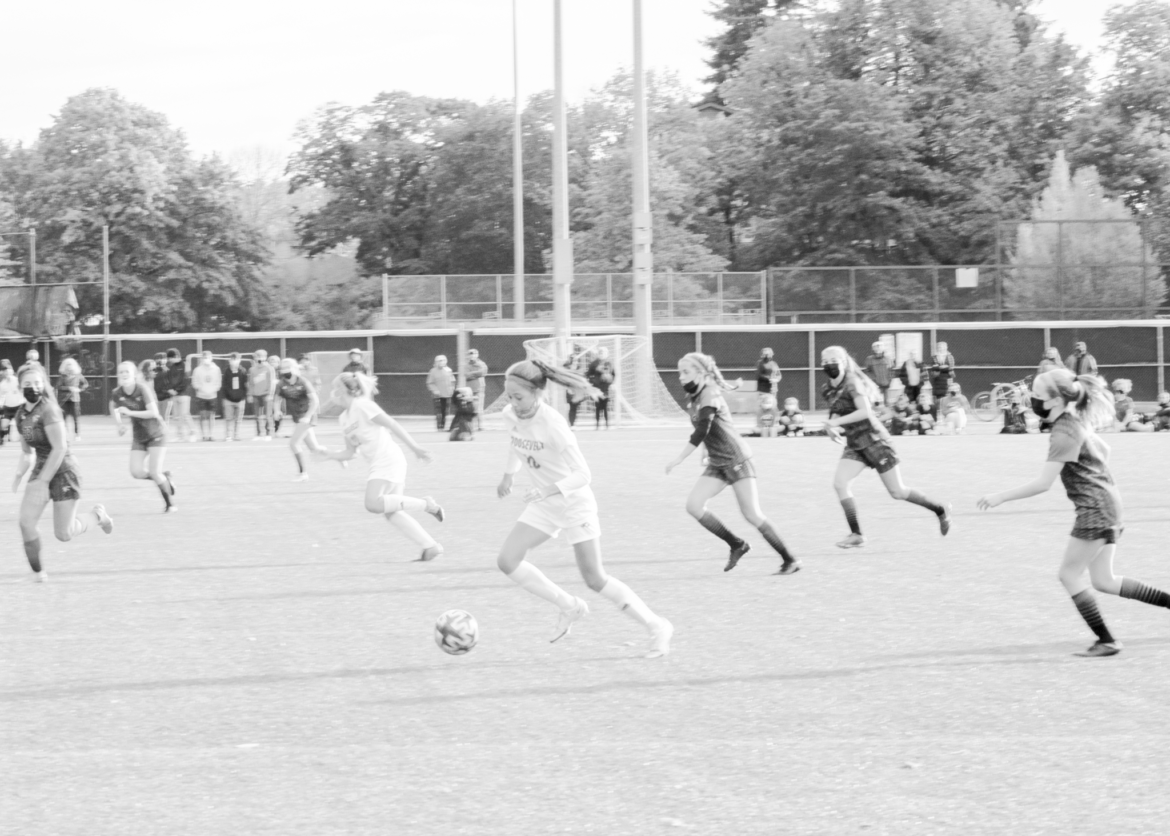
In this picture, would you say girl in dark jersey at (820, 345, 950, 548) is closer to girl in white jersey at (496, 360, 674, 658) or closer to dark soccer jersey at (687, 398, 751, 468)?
dark soccer jersey at (687, 398, 751, 468)

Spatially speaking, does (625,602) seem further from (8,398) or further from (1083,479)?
(8,398)

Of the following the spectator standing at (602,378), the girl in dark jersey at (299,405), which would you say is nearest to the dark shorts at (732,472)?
the girl in dark jersey at (299,405)

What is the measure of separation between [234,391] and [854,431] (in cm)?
2117

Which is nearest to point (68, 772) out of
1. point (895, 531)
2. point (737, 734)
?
point (737, 734)

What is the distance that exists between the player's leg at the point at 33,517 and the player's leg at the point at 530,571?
458 centimetres

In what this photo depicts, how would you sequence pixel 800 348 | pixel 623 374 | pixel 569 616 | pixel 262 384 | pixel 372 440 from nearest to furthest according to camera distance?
pixel 569 616 < pixel 372 440 < pixel 262 384 < pixel 623 374 < pixel 800 348

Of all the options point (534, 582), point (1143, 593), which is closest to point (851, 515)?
point (1143, 593)

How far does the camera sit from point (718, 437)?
38.3ft

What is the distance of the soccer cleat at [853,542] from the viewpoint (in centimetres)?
1305

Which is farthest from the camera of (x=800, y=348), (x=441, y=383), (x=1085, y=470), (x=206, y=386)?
(x=800, y=348)

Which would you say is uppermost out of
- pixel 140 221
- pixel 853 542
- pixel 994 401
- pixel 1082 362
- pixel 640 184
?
pixel 140 221

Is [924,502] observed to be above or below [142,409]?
below

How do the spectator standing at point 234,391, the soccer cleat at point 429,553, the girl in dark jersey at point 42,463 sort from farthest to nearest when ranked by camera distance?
the spectator standing at point 234,391 < the soccer cleat at point 429,553 < the girl in dark jersey at point 42,463

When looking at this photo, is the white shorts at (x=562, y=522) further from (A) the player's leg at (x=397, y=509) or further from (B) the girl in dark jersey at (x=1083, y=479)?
(A) the player's leg at (x=397, y=509)
